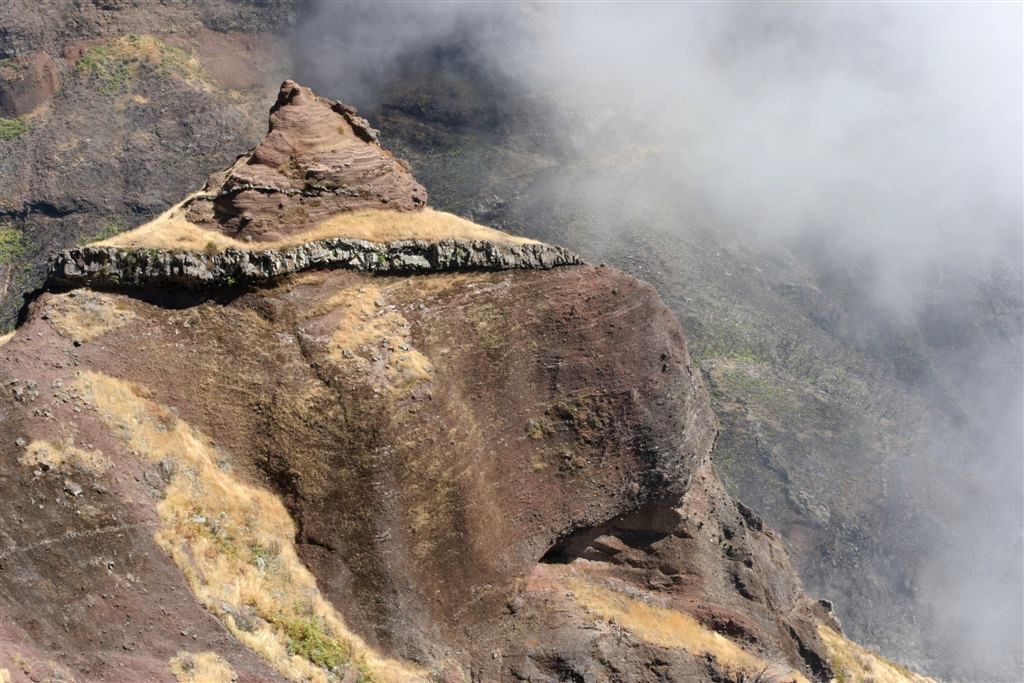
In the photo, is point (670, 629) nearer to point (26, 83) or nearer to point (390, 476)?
point (390, 476)

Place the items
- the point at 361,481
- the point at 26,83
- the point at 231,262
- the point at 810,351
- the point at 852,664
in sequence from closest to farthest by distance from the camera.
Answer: the point at 231,262, the point at 361,481, the point at 852,664, the point at 26,83, the point at 810,351

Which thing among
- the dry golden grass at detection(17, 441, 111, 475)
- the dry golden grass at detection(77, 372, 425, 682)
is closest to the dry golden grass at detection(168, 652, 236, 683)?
the dry golden grass at detection(77, 372, 425, 682)

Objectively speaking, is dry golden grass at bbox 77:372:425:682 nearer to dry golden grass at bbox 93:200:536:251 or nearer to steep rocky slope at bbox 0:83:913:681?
steep rocky slope at bbox 0:83:913:681

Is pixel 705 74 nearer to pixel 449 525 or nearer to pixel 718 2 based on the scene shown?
pixel 718 2

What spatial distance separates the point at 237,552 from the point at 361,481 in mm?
3207

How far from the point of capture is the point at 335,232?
2369 cm

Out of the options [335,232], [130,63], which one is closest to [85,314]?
[335,232]

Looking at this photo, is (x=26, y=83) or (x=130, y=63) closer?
(x=26, y=83)

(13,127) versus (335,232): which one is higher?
(13,127)

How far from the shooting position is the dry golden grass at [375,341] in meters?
22.7

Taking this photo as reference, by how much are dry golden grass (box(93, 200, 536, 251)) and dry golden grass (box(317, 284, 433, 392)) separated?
1542 mm

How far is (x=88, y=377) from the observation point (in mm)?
20328

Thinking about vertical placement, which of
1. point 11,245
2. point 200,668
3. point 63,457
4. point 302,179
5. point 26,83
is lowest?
point 200,668

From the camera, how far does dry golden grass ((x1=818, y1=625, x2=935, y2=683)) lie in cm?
3566
